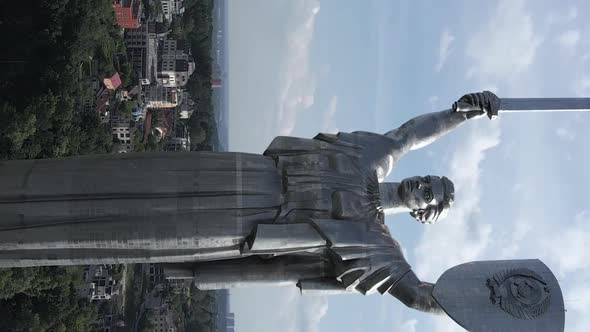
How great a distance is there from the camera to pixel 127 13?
68.1m

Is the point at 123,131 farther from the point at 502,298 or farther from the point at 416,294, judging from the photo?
the point at 502,298

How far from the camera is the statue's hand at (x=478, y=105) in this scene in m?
10.6

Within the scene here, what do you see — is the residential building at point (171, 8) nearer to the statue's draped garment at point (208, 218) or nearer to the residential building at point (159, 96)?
the residential building at point (159, 96)

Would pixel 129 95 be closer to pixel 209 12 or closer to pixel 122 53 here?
pixel 122 53

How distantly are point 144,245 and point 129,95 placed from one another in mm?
61543

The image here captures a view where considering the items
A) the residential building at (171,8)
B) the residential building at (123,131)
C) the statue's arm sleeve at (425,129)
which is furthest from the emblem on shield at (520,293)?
the residential building at (171,8)

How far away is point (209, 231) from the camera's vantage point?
362 inches

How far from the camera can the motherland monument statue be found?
29.8 feet

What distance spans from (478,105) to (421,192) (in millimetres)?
1975

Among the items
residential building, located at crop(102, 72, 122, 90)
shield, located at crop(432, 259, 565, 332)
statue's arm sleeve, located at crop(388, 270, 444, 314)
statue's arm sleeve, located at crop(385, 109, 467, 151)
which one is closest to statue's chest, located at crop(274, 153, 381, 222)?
statue's arm sleeve, located at crop(385, 109, 467, 151)

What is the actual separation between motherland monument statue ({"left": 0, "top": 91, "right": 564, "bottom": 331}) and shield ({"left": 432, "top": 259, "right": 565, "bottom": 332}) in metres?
0.02

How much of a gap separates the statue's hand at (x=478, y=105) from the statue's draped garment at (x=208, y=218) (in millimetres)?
2589

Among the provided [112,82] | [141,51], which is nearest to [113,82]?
[112,82]

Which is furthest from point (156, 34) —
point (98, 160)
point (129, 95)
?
point (98, 160)
